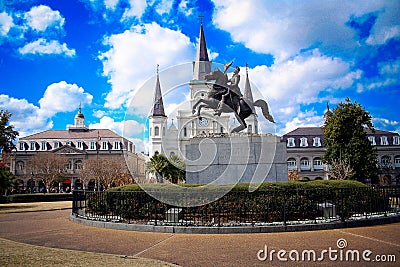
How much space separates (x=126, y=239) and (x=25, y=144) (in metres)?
92.0

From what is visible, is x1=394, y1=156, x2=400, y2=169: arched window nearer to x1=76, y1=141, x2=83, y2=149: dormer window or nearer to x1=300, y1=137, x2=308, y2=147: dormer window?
x1=300, y1=137, x2=308, y2=147: dormer window

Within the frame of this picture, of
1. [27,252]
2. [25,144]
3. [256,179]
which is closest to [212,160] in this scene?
[256,179]

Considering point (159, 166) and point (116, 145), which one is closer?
point (159, 166)

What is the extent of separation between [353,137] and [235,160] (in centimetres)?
3586

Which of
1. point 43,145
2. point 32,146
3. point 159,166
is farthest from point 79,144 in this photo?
point 159,166

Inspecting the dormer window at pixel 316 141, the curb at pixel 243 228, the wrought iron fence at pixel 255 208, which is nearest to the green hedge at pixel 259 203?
the wrought iron fence at pixel 255 208

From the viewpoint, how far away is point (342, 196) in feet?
44.6

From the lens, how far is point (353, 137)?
4803 cm

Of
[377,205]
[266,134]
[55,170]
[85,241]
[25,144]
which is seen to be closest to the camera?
[85,241]

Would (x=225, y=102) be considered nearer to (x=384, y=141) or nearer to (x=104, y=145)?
(x=104, y=145)

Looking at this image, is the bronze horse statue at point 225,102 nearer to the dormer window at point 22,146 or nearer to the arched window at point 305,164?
the arched window at point 305,164

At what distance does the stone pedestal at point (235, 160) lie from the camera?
17438mm

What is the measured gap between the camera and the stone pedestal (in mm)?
A: 17438

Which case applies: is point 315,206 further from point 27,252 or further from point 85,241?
point 27,252
